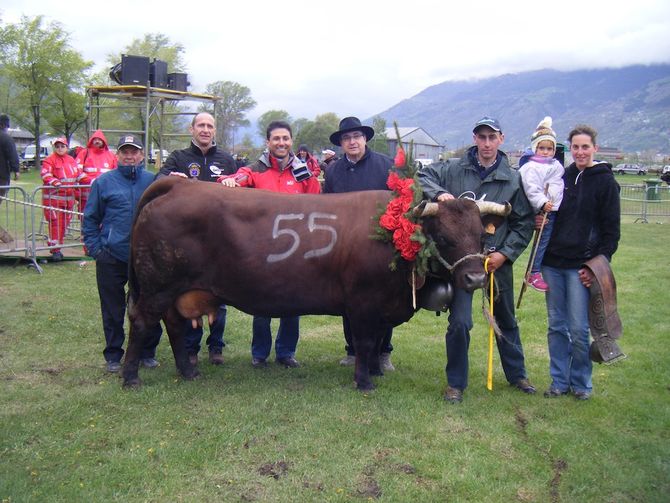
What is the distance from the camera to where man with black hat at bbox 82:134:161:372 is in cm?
611

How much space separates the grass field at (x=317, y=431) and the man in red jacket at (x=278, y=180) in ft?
0.69

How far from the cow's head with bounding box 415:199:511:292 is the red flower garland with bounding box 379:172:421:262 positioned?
0.14 meters

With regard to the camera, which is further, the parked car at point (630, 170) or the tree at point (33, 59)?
the parked car at point (630, 170)

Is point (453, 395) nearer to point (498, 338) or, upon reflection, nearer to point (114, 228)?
point (498, 338)

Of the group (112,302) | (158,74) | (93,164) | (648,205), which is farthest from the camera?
(648,205)

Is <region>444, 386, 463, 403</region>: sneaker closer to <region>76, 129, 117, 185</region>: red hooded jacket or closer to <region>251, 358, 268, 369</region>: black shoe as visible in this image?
<region>251, 358, 268, 369</region>: black shoe

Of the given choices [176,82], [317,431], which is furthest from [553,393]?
[176,82]

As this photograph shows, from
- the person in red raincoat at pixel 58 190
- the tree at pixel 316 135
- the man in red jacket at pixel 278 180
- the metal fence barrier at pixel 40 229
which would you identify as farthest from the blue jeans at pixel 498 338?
the tree at pixel 316 135

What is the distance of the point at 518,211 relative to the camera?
552 centimetres

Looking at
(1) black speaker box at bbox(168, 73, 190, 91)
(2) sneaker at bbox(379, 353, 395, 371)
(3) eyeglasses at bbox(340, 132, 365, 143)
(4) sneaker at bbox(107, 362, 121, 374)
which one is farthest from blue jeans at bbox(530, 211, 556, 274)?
(1) black speaker box at bbox(168, 73, 190, 91)

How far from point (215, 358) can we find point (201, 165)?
200cm

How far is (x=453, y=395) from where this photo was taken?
5590 mm

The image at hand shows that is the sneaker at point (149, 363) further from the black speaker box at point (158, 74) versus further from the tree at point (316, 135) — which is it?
the tree at point (316, 135)

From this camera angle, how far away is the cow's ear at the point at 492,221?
17.7 ft
